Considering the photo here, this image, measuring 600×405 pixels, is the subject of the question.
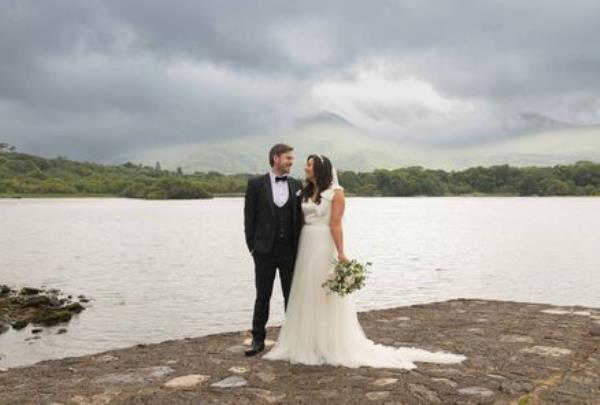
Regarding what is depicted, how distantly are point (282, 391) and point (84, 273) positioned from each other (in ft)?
101

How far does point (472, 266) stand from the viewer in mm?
39406

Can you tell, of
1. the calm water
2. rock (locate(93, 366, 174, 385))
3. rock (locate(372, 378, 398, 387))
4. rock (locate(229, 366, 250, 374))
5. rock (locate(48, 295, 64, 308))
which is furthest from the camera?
rock (locate(48, 295, 64, 308))

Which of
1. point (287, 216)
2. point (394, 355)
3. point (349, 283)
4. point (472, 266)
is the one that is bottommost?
point (472, 266)

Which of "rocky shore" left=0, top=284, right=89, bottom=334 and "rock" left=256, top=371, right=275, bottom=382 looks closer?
"rock" left=256, top=371, right=275, bottom=382

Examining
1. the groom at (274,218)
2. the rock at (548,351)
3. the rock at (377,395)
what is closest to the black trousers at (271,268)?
the groom at (274,218)

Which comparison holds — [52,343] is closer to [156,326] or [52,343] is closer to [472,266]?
[156,326]

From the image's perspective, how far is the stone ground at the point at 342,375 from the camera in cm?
741

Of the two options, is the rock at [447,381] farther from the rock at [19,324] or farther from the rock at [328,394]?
the rock at [19,324]

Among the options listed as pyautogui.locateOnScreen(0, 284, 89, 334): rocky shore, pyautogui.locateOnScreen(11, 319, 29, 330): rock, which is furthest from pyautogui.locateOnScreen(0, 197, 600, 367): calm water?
pyautogui.locateOnScreen(0, 284, 89, 334): rocky shore

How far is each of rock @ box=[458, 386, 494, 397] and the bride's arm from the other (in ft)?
7.97

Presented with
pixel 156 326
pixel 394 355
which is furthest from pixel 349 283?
pixel 156 326

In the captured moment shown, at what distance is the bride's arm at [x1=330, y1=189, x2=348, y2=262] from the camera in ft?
29.2

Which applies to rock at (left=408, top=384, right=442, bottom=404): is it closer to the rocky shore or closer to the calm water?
the calm water

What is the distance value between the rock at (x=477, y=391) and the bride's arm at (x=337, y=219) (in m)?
2.43
